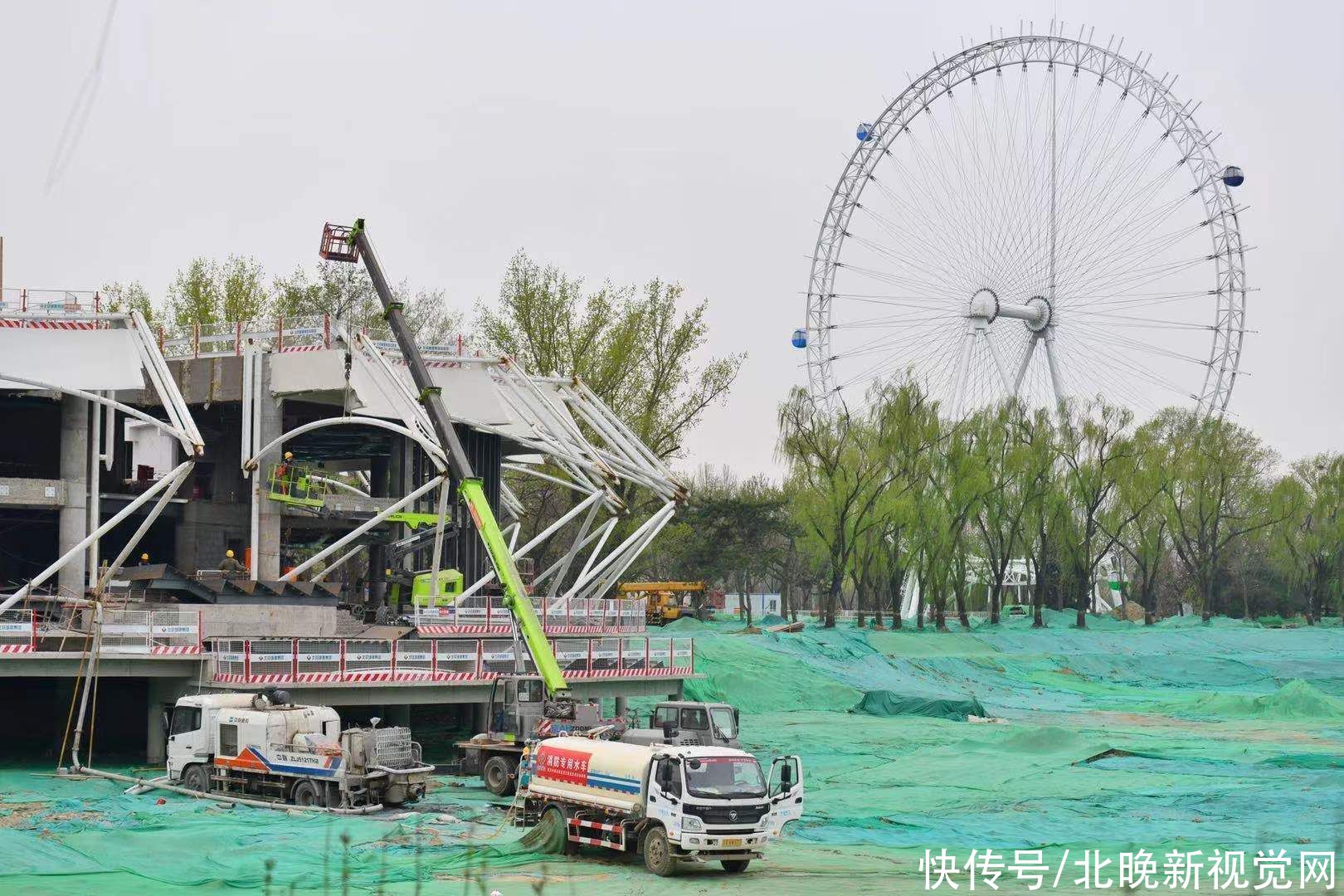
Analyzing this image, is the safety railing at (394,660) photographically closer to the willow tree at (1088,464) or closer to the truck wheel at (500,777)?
the truck wheel at (500,777)

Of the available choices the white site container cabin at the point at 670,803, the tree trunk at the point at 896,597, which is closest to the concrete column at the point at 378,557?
the white site container cabin at the point at 670,803

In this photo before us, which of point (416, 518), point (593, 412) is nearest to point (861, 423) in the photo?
point (593, 412)

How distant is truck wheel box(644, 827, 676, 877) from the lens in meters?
21.5

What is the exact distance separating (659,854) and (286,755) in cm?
907

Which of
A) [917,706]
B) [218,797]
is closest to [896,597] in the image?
[917,706]

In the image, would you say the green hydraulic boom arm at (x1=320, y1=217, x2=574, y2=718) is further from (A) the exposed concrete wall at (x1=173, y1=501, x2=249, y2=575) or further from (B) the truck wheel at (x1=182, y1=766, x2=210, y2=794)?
(A) the exposed concrete wall at (x1=173, y1=501, x2=249, y2=575)

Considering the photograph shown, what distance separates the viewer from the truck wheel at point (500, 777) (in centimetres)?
2975

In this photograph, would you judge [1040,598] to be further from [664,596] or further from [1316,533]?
[1316,533]

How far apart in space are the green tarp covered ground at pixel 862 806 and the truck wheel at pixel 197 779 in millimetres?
533

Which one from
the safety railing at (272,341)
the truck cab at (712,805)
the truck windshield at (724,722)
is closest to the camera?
the truck cab at (712,805)

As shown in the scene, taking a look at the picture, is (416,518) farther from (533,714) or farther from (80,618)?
(533,714)

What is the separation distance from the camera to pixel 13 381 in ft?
133

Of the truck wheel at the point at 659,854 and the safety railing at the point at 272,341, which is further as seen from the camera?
the safety railing at the point at 272,341

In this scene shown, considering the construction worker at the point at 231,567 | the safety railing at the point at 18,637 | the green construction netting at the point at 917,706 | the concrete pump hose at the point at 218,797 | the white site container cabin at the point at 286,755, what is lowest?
the green construction netting at the point at 917,706
